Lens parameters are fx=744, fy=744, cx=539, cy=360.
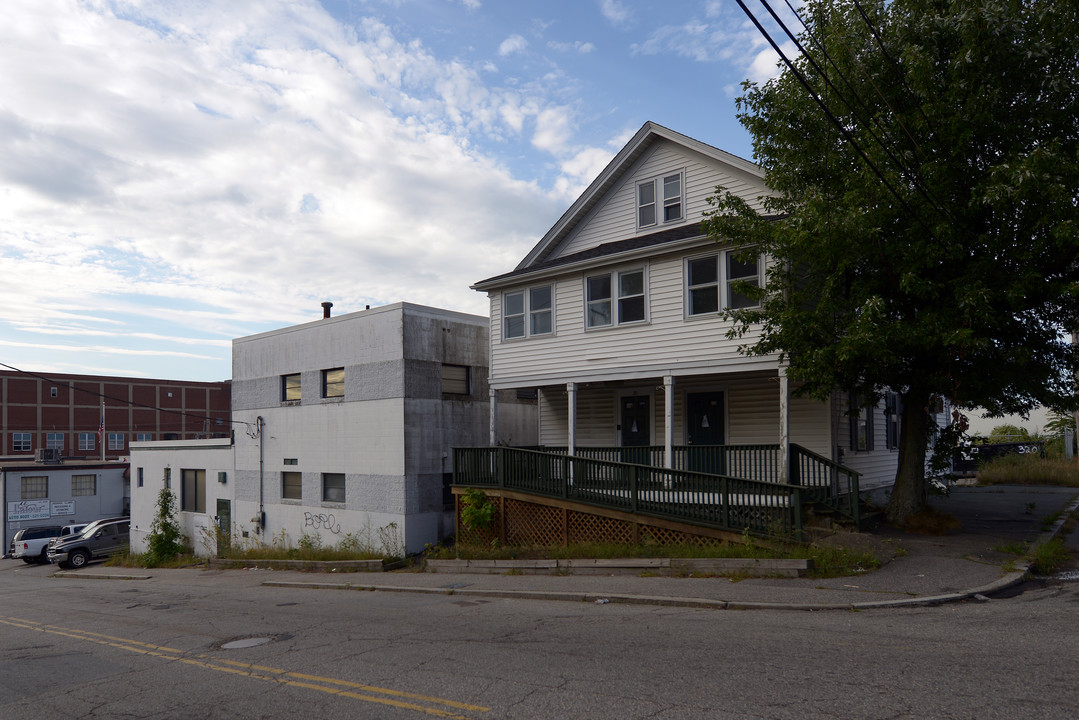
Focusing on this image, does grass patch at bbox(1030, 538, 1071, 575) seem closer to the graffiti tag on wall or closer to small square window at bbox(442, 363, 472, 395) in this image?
small square window at bbox(442, 363, 472, 395)

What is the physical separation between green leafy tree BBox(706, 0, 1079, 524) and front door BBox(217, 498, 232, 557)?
787 inches

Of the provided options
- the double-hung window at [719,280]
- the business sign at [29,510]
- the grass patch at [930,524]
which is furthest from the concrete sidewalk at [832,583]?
the business sign at [29,510]

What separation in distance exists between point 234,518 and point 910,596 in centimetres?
2265

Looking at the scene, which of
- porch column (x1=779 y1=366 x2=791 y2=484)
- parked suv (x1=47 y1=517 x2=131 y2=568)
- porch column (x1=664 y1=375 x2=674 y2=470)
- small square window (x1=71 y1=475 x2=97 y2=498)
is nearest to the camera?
porch column (x1=779 y1=366 x2=791 y2=484)

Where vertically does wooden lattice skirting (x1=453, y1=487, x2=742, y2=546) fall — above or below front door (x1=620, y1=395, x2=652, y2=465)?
below

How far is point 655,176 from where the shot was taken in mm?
20672

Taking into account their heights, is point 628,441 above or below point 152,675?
above

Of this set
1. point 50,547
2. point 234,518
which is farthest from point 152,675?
point 50,547

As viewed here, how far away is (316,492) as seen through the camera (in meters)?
23.5

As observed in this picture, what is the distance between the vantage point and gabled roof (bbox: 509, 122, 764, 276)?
19.0m

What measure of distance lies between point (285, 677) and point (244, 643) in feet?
8.48

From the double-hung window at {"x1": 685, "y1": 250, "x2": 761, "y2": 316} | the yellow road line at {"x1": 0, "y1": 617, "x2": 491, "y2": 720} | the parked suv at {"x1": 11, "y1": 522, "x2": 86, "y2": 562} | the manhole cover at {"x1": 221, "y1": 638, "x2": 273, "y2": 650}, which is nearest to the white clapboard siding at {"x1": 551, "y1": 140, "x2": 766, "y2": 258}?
the double-hung window at {"x1": 685, "y1": 250, "x2": 761, "y2": 316}

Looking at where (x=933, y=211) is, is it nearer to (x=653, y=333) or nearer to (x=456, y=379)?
(x=653, y=333)

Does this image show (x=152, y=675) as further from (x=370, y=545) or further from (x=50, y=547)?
(x=50, y=547)
